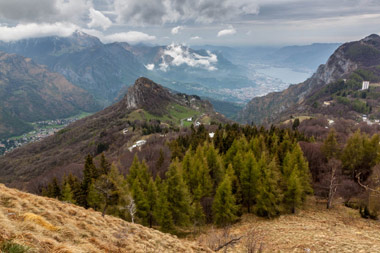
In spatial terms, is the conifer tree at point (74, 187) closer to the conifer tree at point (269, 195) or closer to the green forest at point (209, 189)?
the green forest at point (209, 189)

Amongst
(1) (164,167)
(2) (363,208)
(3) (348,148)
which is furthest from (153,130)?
(2) (363,208)

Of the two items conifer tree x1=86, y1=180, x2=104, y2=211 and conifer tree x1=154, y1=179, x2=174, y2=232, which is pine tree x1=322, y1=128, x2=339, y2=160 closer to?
conifer tree x1=154, y1=179, x2=174, y2=232

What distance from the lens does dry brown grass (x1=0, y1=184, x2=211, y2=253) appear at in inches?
403

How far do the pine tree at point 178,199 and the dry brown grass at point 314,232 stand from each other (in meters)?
7.16

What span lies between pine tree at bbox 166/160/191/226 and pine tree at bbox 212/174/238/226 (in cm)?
473

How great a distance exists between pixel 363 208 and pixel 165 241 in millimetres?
32020

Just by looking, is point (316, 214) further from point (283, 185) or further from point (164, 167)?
point (164, 167)

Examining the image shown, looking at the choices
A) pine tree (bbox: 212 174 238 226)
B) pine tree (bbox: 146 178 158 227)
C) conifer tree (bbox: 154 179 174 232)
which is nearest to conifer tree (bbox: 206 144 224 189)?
pine tree (bbox: 212 174 238 226)

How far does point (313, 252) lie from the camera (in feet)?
70.2

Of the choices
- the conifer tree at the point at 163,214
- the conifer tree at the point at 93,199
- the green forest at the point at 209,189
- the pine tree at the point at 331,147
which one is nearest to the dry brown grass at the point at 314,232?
the green forest at the point at 209,189

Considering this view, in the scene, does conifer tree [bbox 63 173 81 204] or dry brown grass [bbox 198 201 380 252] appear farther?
conifer tree [bbox 63 173 81 204]

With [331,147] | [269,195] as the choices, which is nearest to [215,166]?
[269,195]

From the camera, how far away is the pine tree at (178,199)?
3622 cm

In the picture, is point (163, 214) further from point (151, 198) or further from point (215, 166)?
point (215, 166)
